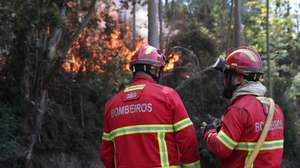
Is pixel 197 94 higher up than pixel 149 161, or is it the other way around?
pixel 149 161

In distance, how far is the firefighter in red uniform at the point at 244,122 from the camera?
161 inches

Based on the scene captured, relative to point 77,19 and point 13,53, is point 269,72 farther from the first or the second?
point 13,53

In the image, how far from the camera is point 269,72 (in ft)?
55.9

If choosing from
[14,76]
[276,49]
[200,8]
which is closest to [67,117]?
[14,76]

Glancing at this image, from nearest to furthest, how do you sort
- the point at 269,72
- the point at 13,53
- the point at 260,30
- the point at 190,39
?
the point at 13,53, the point at 269,72, the point at 190,39, the point at 260,30

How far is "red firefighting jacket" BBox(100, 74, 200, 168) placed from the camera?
433 cm

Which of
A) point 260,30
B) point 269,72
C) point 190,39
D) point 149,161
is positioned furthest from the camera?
point 260,30

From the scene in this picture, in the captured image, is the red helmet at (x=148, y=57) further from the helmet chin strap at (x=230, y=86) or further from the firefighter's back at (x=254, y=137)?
the firefighter's back at (x=254, y=137)

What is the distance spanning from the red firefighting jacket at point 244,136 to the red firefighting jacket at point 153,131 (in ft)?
0.95

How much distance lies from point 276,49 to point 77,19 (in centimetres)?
958

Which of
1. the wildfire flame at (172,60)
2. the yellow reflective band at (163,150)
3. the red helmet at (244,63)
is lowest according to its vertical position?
the wildfire flame at (172,60)

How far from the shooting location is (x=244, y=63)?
171 inches

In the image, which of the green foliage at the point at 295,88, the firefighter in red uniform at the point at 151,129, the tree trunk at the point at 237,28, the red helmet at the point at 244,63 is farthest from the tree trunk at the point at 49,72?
the green foliage at the point at 295,88

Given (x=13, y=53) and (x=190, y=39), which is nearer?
(x=13, y=53)
